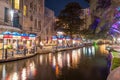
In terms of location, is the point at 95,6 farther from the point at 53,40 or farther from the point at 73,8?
the point at 73,8

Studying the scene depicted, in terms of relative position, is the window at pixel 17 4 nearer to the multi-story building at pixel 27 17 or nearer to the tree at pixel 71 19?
the multi-story building at pixel 27 17

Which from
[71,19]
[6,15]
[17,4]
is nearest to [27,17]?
[17,4]

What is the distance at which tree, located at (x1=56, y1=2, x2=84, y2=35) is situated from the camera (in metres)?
79.6

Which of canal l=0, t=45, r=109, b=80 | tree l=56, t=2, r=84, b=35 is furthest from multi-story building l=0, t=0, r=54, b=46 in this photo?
tree l=56, t=2, r=84, b=35

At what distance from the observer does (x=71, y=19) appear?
80.4m

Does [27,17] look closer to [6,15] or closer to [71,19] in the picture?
[6,15]

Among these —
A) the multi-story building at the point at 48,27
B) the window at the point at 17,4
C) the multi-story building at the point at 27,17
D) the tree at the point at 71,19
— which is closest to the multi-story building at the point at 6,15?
the multi-story building at the point at 27,17

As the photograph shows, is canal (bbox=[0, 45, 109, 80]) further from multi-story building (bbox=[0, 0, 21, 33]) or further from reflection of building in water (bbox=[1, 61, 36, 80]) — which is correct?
multi-story building (bbox=[0, 0, 21, 33])

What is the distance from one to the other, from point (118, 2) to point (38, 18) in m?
46.2

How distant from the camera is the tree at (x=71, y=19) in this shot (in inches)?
3135

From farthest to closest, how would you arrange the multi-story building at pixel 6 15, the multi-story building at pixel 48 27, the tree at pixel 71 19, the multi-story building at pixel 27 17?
the tree at pixel 71 19 < the multi-story building at pixel 48 27 < the multi-story building at pixel 27 17 < the multi-story building at pixel 6 15

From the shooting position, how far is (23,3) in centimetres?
4491

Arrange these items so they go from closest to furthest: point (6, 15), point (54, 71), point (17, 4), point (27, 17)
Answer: point (54, 71)
point (6, 15)
point (17, 4)
point (27, 17)

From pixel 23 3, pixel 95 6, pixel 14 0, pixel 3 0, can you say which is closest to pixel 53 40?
pixel 23 3
